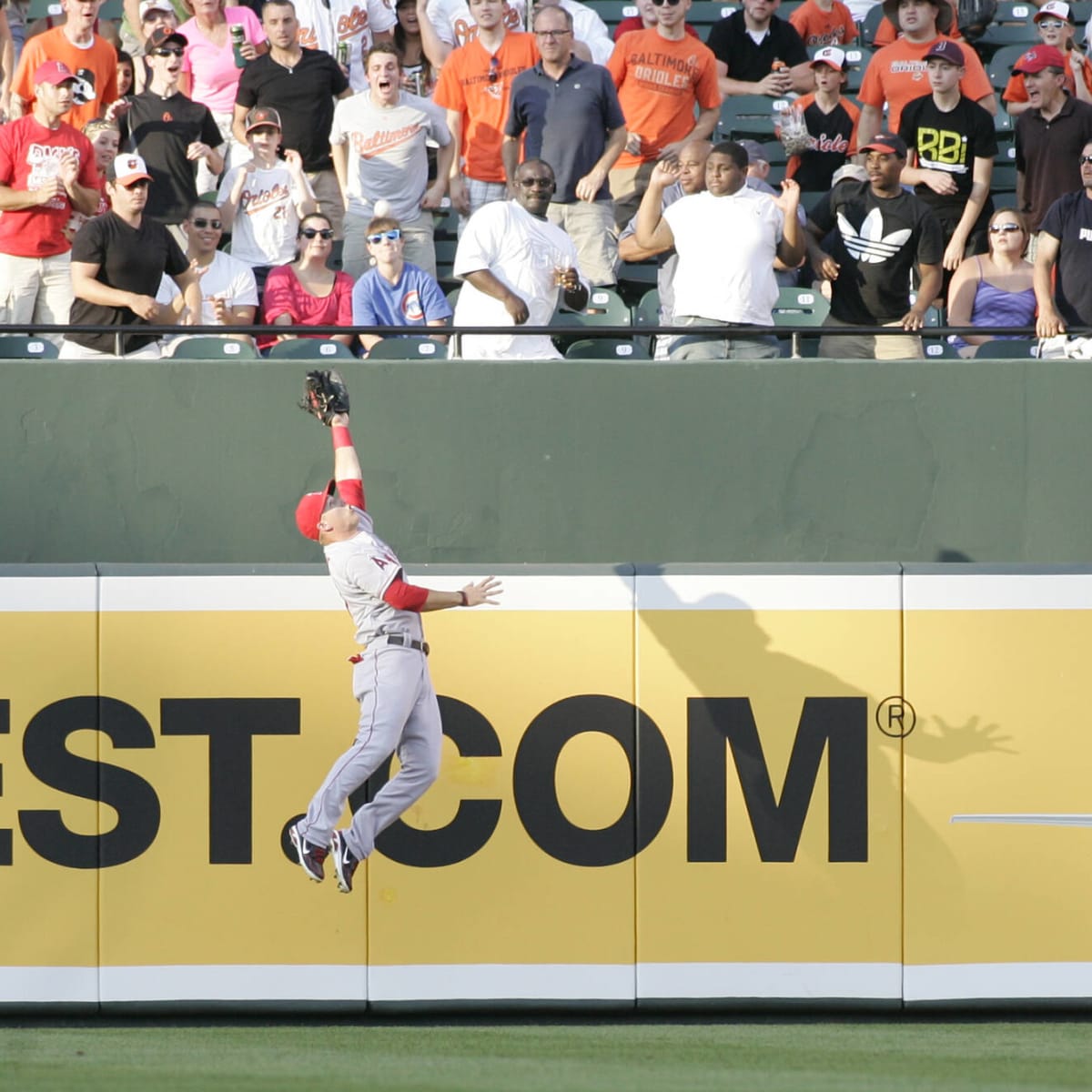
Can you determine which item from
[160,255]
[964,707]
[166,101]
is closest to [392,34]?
[166,101]

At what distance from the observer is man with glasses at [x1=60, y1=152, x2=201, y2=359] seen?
29.7 feet

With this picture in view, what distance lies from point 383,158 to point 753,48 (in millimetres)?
3372

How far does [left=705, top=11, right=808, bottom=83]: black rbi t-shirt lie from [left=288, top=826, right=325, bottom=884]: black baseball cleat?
755 centimetres

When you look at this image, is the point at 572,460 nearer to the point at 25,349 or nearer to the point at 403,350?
the point at 403,350

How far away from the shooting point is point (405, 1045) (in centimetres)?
731

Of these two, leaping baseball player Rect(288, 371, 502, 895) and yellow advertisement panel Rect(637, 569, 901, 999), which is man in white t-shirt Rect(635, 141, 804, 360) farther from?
leaping baseball player Rect(288, 371, 502, 895)

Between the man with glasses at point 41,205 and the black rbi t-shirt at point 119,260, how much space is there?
0.60 meters

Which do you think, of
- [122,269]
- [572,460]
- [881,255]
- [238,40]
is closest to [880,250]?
[881,255]

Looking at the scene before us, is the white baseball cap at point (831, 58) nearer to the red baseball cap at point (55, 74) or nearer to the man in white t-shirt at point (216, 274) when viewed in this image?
the man in white t-shirt at point (216, 274)

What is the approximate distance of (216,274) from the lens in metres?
10.1

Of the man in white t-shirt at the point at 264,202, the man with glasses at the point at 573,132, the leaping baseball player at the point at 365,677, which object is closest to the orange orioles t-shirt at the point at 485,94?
the man with glasses at the point at 573,132

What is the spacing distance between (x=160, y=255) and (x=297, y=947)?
3779mm

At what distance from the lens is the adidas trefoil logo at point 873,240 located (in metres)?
9.77

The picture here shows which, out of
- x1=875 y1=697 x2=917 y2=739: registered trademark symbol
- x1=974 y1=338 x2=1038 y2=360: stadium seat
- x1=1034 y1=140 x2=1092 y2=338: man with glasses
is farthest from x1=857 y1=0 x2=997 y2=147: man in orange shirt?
x1=875 y1=697 x2=917 y2=739: registered trademark symbol
